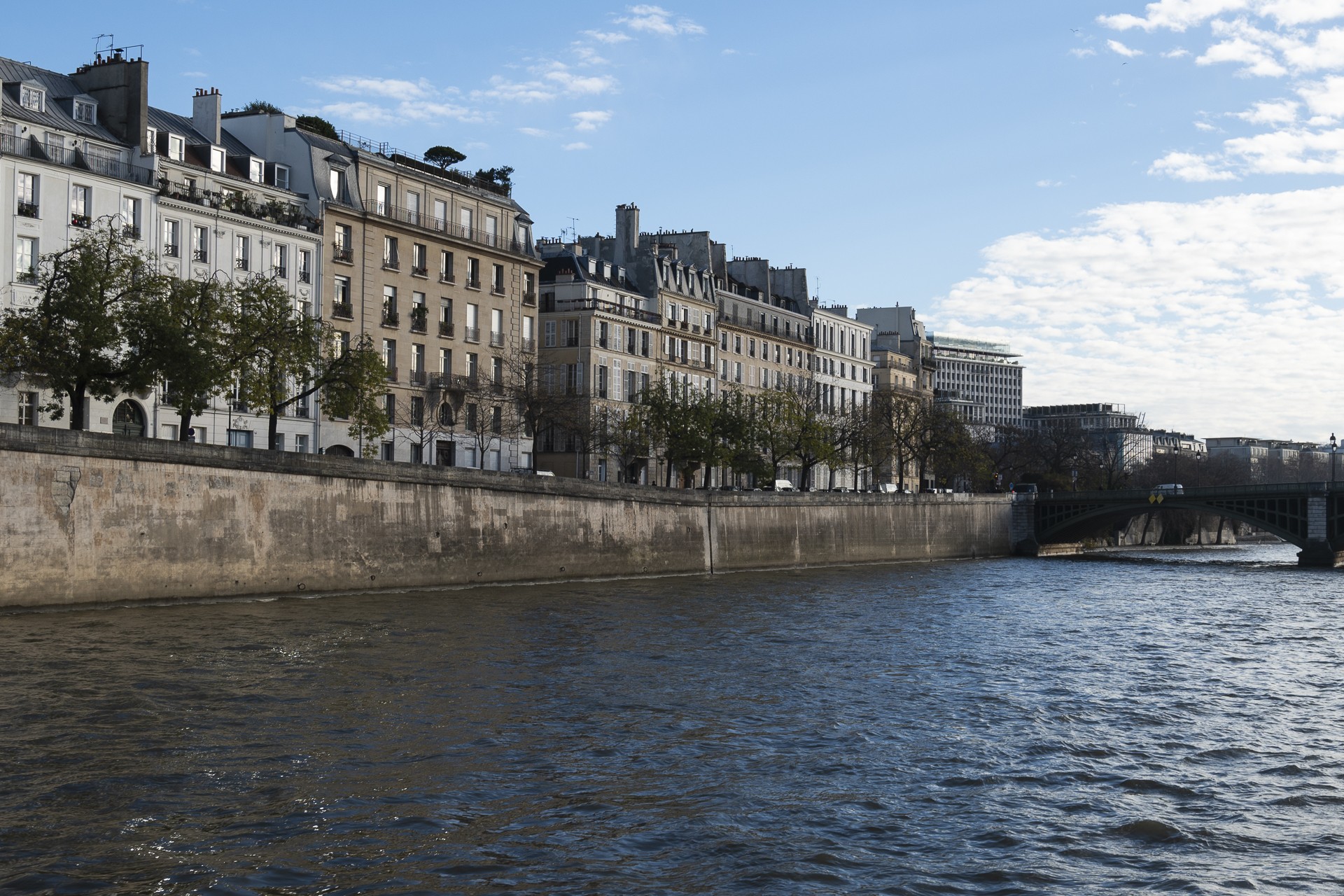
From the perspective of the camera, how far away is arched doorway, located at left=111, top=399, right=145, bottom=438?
51406 millimetres

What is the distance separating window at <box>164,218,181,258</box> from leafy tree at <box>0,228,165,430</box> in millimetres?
9859

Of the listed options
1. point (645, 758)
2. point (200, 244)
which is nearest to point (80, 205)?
point (200, 244)

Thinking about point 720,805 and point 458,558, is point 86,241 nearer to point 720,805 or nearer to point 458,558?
point 458,558

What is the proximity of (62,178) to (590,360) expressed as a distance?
36.1m

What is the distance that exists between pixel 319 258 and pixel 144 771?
46.9 m

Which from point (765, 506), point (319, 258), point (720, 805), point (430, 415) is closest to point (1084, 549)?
point (765, 506)

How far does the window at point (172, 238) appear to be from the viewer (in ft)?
176

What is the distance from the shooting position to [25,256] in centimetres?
4831

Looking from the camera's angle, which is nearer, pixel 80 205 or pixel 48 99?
pixel 80 205

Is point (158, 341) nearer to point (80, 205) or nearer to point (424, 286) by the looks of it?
point (80, 205)

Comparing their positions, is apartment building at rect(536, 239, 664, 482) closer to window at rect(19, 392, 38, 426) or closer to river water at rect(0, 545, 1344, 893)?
window at rect(19, 392, 38, 426)

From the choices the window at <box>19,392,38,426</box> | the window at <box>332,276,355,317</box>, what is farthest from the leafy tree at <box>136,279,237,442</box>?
the window at <box>332,276,355,317</box>

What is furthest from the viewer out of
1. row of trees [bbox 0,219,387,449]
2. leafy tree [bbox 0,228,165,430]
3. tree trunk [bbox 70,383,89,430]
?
tree trunk [bbox 70,383,89,430]

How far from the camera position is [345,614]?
122 feet
